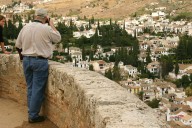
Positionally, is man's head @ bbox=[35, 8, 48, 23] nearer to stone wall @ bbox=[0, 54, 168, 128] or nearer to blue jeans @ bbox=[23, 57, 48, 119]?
blue jeans @ bbox=[23, 57, 48, 119]

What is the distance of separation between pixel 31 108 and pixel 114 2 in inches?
5522

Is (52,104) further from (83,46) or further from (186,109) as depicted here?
(83,46)

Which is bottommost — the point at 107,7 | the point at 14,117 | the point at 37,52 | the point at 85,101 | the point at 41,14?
the point at 14,117

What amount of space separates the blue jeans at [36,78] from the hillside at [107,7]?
117014 millimetres

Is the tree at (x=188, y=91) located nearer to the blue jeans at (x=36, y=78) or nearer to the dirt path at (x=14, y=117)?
the dirt path at (x=14, y=117)

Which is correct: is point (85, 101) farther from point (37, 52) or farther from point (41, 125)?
point (41, 125)

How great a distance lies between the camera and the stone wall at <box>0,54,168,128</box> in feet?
8.63

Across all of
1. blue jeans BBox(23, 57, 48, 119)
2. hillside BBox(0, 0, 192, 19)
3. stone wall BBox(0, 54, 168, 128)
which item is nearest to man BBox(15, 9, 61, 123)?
blue jeans BBox(23, 57, 48, 119)

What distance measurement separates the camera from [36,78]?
14.1ft

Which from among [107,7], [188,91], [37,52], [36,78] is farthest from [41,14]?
[107,7]

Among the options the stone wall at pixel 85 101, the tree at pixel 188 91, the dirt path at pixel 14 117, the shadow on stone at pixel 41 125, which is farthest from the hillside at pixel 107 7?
the shadow on stone at pixel 41 125

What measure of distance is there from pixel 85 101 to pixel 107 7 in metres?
136

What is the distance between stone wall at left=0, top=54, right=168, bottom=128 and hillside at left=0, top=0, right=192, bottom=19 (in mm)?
116828

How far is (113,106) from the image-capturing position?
2.89 metres
